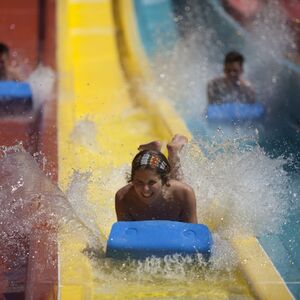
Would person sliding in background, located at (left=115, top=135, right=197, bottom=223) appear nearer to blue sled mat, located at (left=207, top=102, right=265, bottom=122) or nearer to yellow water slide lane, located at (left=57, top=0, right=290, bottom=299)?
yellow water slide lane, located at (left=57, top=0, right=290, bottom=299)

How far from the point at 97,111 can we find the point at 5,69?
0.91m

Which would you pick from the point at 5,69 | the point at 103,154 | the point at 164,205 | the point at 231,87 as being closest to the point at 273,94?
the point at 231,87

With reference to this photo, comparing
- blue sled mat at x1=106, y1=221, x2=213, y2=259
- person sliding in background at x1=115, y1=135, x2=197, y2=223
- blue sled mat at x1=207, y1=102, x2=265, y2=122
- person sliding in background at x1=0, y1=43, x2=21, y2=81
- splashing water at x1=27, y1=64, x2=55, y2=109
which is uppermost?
person sliding in background at x1=0, y1=43, x2=21, y2=81

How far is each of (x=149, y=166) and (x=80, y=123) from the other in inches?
67.5

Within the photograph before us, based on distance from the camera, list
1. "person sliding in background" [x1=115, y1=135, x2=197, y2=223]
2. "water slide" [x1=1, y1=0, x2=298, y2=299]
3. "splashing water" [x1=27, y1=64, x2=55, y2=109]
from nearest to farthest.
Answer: "water slide" [x1=1, y1=0, x2=298, y2=299] → "person sliding in background" [x1=115, y1=135, x2=197, y2=223] → "splashing water" [x1=27, y1=64, x2=55, y2=109]

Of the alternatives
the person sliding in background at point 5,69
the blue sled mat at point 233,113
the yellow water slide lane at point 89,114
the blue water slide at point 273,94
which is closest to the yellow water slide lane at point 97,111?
the yellow water slide lane at point 89,114

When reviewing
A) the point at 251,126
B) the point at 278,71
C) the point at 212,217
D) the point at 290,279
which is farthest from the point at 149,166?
the point at 278,71

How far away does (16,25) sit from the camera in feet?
19.4

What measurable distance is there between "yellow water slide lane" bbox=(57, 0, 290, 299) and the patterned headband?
396 millimetres

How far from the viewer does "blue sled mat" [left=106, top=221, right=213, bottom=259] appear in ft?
8.25

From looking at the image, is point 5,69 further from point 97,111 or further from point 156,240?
point 156,240

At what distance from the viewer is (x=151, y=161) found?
106 inches

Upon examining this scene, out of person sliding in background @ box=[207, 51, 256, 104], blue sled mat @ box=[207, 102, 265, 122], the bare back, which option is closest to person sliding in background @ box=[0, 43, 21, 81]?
person sliding in background @ box=[207, 51, 256, 104]

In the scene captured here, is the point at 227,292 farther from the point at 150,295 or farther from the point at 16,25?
the point at 16,25
